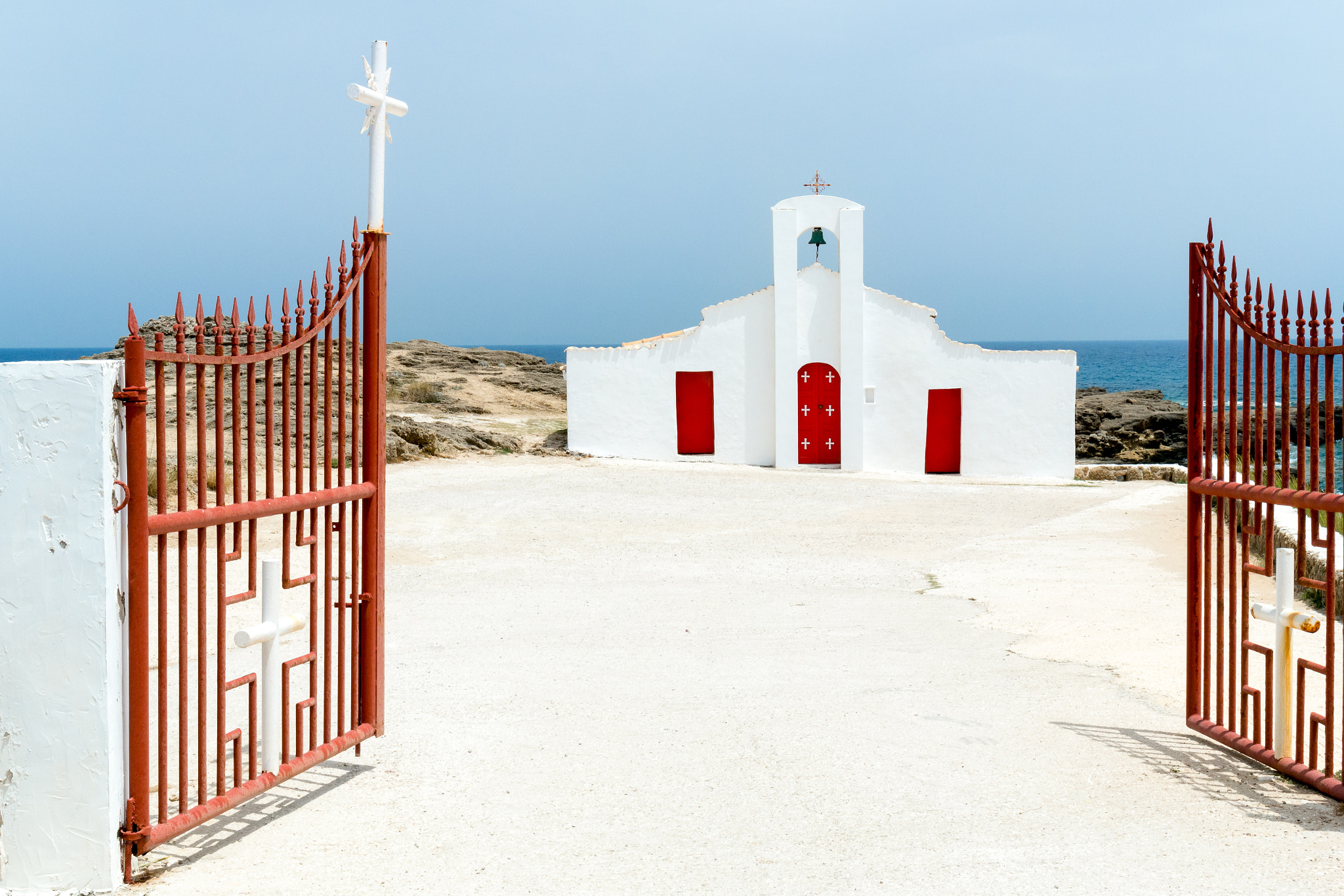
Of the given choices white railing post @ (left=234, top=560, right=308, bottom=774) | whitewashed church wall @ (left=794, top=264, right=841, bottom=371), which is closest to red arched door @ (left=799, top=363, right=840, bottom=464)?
whitewashed church wall @ (left=794, top=264, right=841, bottom=371)

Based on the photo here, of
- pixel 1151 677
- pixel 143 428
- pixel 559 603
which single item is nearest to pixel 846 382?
pixel 559 603

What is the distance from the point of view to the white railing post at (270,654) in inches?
179

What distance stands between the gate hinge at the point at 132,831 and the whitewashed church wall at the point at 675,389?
2020 cm

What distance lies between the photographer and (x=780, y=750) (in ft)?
18.0

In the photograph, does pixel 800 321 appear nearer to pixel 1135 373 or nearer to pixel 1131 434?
pixel 1131 434

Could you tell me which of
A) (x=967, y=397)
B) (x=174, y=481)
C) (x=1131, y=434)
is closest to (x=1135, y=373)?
(x=1131, y=434)

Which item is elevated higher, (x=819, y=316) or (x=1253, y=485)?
(x=819, y=316)

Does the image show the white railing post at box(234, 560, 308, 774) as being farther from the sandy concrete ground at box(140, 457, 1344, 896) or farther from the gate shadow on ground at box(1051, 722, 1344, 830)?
the gate shadow on ground at box(1051, 722, 1344, 830)

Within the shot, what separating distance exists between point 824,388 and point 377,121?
62.5ft

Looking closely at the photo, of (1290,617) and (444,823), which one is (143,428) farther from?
(1290,617)

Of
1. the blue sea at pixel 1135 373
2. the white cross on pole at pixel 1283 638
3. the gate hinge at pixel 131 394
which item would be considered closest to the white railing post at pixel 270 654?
the gate hinge at pixel 131 394

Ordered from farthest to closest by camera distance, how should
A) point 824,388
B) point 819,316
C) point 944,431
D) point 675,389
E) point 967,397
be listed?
1. point 675,389
2. point 824,388
3. point 819,316
4. point 944,431
5. point 967,397

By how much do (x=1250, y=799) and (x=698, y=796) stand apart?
241 cm

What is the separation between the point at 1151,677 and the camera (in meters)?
7.03
